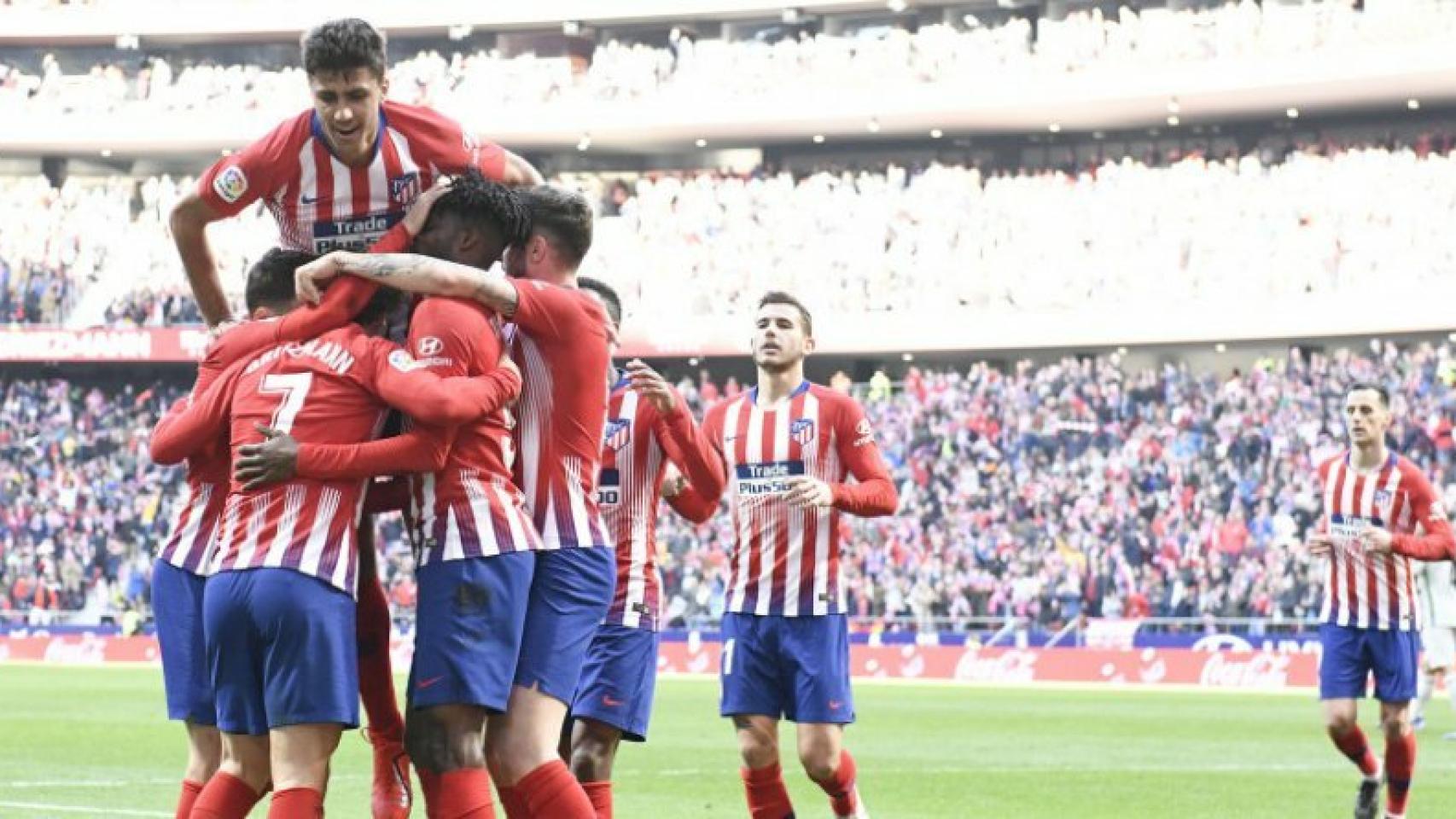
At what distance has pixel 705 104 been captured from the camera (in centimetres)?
4806

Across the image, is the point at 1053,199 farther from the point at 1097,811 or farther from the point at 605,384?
the point at 605,384

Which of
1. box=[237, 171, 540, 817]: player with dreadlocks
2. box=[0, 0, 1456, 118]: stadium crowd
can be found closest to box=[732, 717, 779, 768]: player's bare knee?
box=[237, 171, 540, 817]: player with dreadlocks

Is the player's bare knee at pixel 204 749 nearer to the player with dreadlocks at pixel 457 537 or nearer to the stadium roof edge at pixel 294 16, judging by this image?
the player with dreadlocks at pixel 457 537

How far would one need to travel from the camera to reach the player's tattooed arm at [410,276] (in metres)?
7.33


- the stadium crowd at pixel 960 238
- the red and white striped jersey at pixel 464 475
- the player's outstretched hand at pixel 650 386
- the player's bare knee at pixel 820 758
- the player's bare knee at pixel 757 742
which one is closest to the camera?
the red and white striped jersey at pixel 464 475

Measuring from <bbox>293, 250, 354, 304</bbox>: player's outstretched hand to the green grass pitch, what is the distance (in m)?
6.11

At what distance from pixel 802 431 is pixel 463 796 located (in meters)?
4.48

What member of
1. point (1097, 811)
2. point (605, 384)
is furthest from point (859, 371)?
point (605, 384)

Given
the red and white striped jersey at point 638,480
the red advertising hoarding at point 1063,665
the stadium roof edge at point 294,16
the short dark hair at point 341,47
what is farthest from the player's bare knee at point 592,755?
the stadium roof edge at point 294,16

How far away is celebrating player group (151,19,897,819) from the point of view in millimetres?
7133

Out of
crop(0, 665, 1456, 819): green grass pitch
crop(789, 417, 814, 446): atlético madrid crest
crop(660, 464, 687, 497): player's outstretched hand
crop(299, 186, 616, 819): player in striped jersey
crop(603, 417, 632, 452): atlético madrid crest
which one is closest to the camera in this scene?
crop(299, 186, 616, 819): player in striped jersey

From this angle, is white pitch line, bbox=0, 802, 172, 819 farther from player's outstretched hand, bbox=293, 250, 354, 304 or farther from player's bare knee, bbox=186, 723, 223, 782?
player's outstretched hand, bbox=293, 250, 354, 304

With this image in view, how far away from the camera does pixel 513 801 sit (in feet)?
24.8

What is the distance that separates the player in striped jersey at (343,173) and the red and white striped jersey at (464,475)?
707mm
